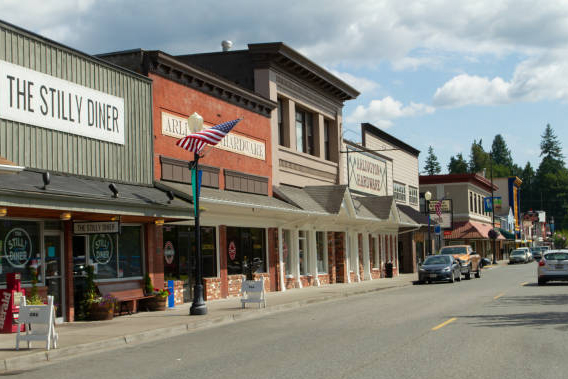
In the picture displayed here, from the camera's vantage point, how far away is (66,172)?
1767 cm

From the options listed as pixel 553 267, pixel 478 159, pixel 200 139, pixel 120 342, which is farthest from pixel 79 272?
pixel 478 159

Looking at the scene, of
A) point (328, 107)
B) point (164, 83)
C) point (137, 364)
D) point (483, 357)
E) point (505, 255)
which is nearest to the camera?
point (483, 357)

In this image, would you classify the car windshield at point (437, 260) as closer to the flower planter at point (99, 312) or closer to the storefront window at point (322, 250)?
the storefront window at point (322, 250)

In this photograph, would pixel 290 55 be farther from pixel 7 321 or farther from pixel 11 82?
pixel 7 321

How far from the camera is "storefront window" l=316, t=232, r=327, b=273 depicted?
112ft

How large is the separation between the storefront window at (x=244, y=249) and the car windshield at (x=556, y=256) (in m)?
11.9

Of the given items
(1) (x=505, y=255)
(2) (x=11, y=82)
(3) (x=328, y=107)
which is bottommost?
(1) (x=505, y=255)

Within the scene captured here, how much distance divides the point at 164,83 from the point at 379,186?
2482 cm

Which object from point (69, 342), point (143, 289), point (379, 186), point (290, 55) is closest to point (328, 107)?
point (290, 55)

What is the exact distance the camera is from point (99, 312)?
17.6m

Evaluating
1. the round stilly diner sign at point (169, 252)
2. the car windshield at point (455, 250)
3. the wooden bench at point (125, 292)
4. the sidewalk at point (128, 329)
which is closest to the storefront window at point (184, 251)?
the round stilly diner sign at point (169, 252)

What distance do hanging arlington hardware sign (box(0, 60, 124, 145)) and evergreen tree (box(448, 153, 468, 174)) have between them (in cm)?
14550

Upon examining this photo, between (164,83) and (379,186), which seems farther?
(379,186)

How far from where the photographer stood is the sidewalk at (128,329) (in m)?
12.0
